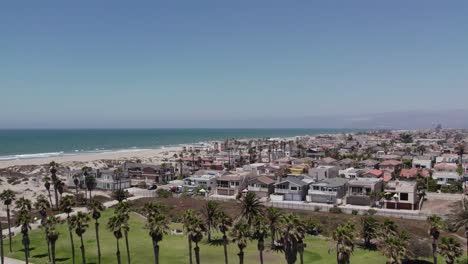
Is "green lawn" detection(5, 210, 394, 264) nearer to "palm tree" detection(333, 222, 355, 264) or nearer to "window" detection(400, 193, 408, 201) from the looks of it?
"palm tree" detection(333, 222, 355, 264)

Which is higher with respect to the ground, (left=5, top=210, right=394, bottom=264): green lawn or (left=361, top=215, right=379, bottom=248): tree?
(left=361, top=215, right=379, bottom=248): tree

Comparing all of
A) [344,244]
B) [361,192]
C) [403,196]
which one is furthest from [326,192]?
[344,244]

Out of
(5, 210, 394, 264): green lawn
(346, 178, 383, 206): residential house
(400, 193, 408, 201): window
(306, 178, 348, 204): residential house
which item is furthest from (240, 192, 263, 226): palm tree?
(400, 193, 408, 201): window

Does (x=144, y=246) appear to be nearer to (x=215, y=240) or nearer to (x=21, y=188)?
(x=215, y=240)

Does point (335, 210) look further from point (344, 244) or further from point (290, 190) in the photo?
point (344, 244)

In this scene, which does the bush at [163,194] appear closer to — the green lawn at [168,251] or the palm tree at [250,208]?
the green lawn at [168,251]

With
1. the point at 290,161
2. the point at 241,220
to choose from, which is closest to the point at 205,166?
the point at 290,161
